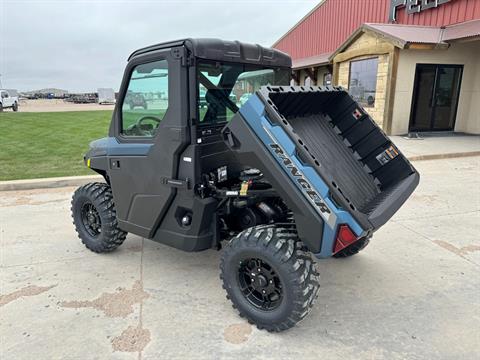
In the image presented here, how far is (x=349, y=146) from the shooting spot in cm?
360

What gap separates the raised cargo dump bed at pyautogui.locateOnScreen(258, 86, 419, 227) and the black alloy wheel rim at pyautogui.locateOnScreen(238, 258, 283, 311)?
3.00ft

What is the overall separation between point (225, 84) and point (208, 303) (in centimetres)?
191

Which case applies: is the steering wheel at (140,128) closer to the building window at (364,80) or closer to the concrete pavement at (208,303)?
the concrete pavement at (208,303)

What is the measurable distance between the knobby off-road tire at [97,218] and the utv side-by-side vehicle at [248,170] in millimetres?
22

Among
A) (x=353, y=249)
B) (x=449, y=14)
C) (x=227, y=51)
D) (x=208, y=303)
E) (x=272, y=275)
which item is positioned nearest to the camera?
(x=272, y=275)

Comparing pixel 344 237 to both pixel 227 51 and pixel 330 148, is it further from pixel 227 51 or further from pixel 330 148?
pixel 227 51

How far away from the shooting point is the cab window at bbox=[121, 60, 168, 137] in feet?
10.3

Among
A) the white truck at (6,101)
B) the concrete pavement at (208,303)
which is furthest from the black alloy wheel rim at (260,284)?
the white truck at (6,101)

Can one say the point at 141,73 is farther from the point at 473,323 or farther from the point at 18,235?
the point at 473,323

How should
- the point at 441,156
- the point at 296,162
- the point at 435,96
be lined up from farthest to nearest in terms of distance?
the point at 435,96
the point at 441,156
the point at 296,162

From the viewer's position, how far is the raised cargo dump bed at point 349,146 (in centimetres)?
318

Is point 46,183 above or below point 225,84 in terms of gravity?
below

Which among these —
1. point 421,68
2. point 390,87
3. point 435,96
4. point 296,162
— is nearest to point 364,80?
point 390,87

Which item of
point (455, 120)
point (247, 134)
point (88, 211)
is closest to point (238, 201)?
point (247, 134)
